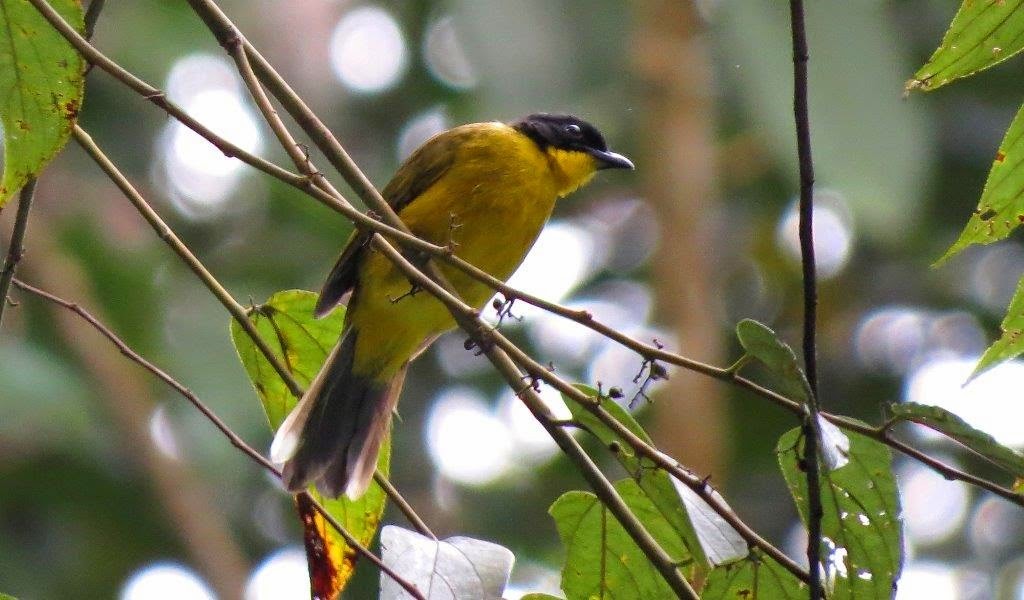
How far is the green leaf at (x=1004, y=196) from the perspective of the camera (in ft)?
6.61

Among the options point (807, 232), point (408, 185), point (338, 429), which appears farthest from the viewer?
point (408, 185)

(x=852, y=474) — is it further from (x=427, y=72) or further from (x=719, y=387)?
(x=427, y=72)

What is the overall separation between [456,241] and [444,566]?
176 centimetres

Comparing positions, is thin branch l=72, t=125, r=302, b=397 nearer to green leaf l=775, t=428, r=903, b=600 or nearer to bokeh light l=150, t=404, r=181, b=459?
green leaf l=775, t=428, r=903, b=600

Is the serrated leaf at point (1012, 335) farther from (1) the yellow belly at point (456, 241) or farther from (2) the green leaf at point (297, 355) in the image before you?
(1) the yellow belly at point (456, 241)

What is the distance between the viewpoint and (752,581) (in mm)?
2158

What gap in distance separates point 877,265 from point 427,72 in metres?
3.16

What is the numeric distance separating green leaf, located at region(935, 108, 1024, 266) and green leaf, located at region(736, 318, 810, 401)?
319 mm

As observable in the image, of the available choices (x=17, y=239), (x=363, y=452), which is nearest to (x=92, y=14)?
(x=17, y=239)

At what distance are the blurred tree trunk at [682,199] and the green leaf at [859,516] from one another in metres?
5.01

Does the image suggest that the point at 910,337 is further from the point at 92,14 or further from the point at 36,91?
the point at 36,91

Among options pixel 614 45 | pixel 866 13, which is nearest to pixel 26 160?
pixel 866 13

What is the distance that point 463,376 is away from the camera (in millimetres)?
8914

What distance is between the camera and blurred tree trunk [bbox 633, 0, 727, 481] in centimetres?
731
